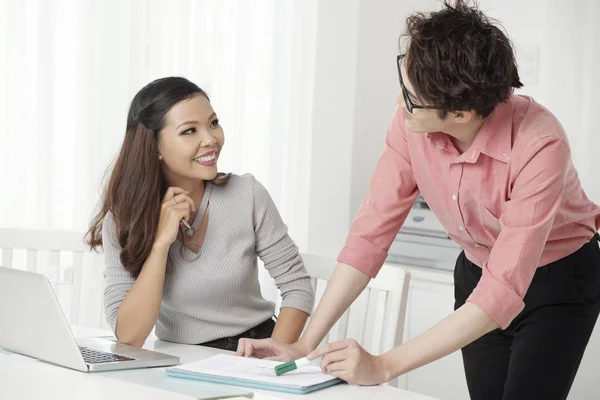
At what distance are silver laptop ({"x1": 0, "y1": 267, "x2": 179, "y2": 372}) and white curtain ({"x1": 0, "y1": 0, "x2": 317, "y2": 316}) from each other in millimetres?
1053

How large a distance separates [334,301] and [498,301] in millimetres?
384

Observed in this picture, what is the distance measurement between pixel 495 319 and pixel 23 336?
2.75ft

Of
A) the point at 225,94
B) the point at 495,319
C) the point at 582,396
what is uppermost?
the point at 225,94

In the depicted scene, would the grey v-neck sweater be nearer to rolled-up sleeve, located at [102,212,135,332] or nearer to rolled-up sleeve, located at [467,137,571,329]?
rolled-up sleeve, located at [102,212,135,332]

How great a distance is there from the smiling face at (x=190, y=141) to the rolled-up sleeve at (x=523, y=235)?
77 cm

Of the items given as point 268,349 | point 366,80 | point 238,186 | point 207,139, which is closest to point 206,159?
point 207,139

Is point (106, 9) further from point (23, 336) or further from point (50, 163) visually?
point (23, 336)

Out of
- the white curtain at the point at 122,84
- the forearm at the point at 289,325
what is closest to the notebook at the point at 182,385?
the forearm at the point at 289,325

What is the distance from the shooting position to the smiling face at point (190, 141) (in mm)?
1933

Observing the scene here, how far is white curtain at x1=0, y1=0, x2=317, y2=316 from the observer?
8.33ft

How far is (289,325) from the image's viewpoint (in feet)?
6.40

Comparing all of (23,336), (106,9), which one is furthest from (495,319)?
(106,9)

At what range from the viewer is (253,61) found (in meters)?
3.10

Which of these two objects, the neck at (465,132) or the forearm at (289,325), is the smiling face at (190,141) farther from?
the neck at (465,132)
